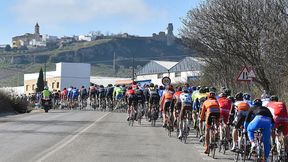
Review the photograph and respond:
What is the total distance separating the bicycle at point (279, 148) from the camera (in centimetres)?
1384

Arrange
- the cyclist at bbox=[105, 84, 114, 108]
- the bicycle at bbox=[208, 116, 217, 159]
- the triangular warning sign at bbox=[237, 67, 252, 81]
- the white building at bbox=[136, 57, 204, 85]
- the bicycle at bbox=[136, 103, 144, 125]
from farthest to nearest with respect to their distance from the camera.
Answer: the white building at bbox=[136, 57, 204, 85]
the cyclist at bbox=[105, 84, 114, 108]
the triangular warning sign at bbox=[237, 67, 252, 81]
the bicycle at bbox=[136, 103, 144, 125]
the bicycle at bbox=[208, 116, 217, 159]

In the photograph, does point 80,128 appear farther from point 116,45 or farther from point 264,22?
point 116,45

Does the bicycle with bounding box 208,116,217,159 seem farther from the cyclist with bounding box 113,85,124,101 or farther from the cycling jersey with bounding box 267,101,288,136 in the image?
the cyclist with bounding box 113,85,124,101

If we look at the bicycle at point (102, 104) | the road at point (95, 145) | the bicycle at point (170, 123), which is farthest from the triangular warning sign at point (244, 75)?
the bicycle at point (102, 104)

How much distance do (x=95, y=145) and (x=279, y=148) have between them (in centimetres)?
552

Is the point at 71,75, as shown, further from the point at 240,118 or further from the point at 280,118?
the point at 280,118

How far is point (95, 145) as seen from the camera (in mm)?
16547

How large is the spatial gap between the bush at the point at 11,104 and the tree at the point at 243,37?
1352 centimetres

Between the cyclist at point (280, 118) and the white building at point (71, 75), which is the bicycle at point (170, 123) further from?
the white building at point (71, 75)

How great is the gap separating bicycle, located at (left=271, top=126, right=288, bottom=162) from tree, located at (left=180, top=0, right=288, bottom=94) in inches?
656

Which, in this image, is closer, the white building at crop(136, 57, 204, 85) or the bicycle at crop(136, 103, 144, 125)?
the bicycle at crop(136, 103, 144, 125)

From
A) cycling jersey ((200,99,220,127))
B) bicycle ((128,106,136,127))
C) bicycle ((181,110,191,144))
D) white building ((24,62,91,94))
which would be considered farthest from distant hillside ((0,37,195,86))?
cycling jersey ((200,99,220,127))

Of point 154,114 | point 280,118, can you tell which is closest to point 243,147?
point 280,118

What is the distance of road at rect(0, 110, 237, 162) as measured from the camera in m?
13.8
